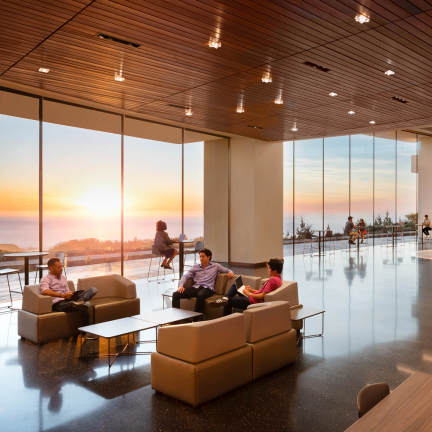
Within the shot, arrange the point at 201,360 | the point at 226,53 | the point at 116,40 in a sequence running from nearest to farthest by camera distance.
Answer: the point at 201,360
the point at 116,40
the point at 226,53

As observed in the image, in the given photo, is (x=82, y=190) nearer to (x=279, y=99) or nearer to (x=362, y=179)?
(x=279, y=99)

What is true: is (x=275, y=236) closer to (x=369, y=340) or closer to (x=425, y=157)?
(x=369, y=340)

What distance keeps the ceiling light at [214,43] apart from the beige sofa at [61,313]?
3.77 metres

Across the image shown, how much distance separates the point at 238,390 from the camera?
4.02 meters

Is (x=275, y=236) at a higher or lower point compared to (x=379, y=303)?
higher

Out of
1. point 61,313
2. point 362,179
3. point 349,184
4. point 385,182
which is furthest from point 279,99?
point 385,182

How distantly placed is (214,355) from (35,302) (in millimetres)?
3021

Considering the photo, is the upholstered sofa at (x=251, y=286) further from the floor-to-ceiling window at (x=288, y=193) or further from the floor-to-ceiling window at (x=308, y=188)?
the floor-to-ceiling window at (x=308, y=188)

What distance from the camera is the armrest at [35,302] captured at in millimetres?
5630

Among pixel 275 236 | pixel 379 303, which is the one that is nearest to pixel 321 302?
pixel 379 303

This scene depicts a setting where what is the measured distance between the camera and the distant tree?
16.4 metres

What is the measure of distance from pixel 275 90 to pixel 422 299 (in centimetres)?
490

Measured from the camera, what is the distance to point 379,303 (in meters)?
7.73

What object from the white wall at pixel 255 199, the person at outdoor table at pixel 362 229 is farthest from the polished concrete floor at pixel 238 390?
the person at outdoor table at pixel 362 229
